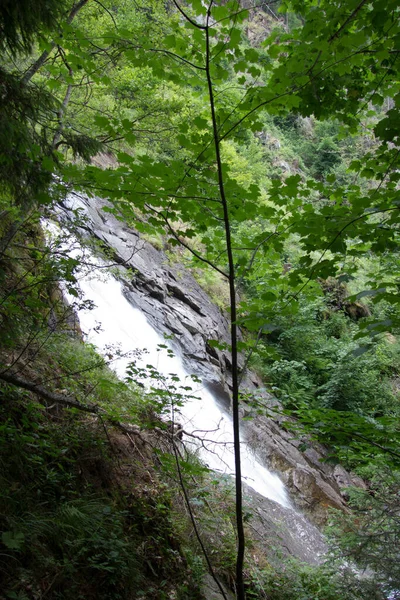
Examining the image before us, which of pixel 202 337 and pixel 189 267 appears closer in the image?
pixel 189 267

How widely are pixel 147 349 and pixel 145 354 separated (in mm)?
1651

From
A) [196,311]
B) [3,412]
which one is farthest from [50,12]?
[196,311]

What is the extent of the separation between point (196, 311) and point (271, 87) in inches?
367

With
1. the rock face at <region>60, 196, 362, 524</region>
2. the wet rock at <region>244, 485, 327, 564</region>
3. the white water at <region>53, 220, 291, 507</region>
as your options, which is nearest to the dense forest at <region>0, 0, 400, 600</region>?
the wet rock at <region>244, 485, 327, 564</region>

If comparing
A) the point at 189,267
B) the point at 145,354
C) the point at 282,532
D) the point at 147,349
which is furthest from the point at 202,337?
the point at 189,267

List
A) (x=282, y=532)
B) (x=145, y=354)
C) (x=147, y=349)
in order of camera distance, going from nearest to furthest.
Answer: (x=282, y=532), (x=147, y=349), (x=145, y=354)

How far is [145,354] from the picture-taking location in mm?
8570

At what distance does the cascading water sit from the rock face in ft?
1.33

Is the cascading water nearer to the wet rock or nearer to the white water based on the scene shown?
the white water

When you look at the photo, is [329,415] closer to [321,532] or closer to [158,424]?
[158,424]

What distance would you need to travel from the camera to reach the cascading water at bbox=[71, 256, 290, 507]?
7.30 m

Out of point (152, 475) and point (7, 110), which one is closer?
point (7, 110)

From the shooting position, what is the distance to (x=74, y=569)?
7.61 feet

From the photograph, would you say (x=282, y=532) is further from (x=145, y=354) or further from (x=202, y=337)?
(x=202, y=337)
